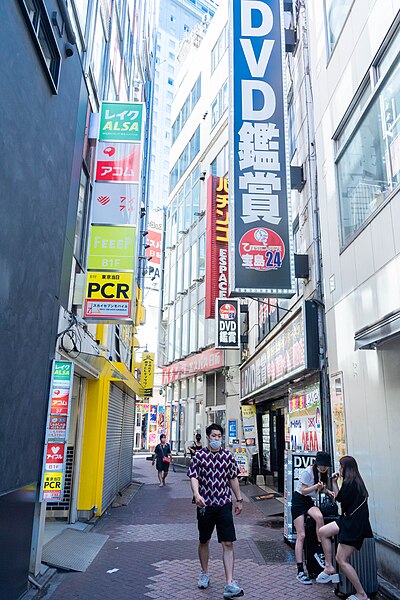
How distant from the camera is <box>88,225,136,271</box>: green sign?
8117 millimetres

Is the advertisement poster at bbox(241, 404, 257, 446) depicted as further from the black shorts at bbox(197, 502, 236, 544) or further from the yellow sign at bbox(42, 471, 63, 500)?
the yellow sign at bbox(42, 471, 63, 500)

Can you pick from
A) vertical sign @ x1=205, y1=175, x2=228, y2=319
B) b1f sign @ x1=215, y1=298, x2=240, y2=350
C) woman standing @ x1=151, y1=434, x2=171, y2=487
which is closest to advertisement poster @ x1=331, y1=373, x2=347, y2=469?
b1f sign @ x1=215, y1=298, x2=240, y2=350

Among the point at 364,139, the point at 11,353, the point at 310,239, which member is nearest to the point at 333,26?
the point at 364,139

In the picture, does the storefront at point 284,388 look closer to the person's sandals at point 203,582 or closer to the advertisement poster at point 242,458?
the advertisement poster at point 242,458

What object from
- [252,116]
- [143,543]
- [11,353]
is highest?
[252,116]

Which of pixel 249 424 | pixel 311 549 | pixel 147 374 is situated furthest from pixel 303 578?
pixel 147 374

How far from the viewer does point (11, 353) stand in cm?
475

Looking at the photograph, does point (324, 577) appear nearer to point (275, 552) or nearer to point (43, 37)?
point (275, 552)

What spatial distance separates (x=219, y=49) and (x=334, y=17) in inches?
821

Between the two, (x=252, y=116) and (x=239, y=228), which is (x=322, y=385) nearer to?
(x=239, y=228)

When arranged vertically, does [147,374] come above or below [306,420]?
above

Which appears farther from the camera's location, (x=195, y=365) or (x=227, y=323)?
(x=195, y=365)

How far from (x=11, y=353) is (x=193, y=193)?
25.2 metres

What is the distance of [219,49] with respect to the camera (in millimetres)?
27375
